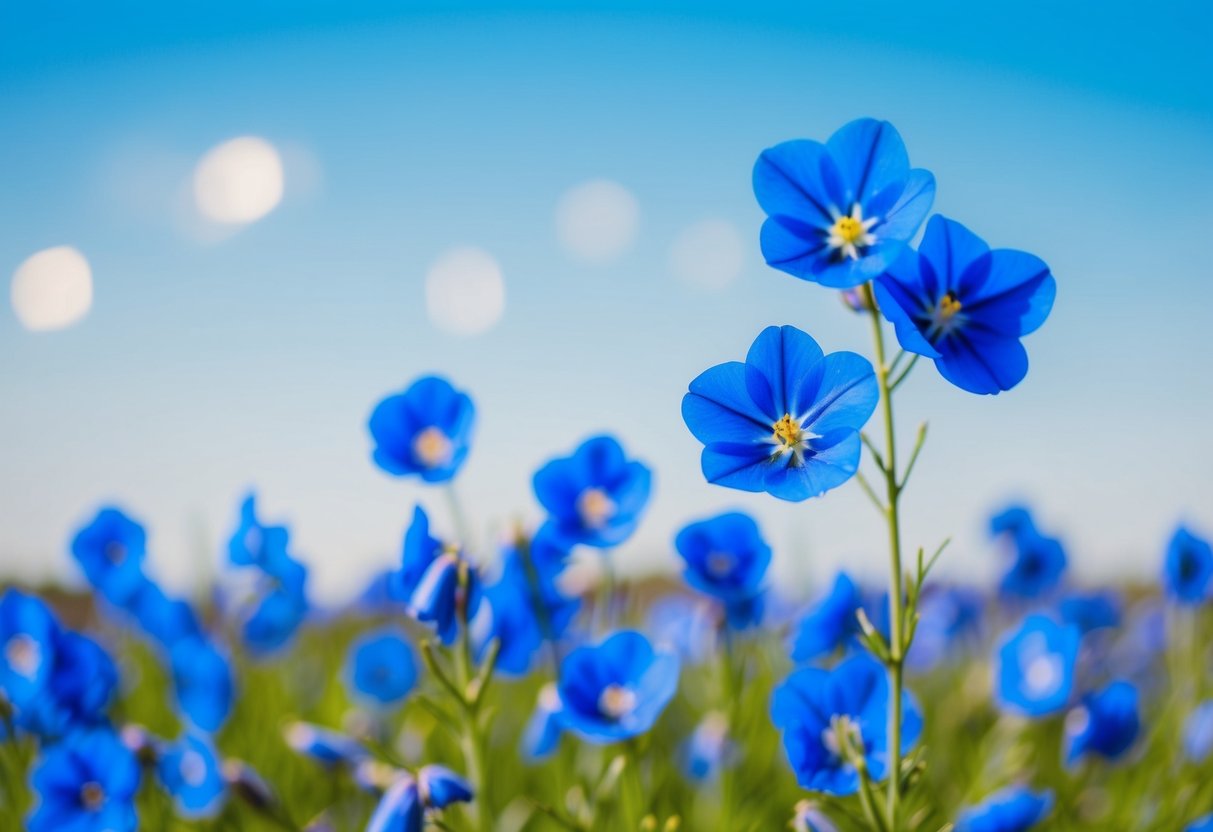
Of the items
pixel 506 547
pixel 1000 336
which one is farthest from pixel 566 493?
pixel 1000 336

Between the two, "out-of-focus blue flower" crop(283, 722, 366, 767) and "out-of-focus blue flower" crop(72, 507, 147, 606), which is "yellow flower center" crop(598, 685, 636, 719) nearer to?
"out-of-focus blue flower" crop(283, 722, 366, 767)

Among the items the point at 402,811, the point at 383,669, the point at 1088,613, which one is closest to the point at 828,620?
the point at 402,811

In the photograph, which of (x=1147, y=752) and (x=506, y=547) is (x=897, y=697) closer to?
(x=506, y=547)

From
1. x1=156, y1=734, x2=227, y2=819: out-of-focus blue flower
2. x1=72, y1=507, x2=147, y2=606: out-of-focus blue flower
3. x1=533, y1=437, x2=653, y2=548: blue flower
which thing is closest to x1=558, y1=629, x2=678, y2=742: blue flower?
x1=533, y1=437, x2=653, y2=548: blue flower

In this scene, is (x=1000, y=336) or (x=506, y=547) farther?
(x=506, y=547)

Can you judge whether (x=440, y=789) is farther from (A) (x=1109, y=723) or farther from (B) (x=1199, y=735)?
(B) (x=1199, y=735)

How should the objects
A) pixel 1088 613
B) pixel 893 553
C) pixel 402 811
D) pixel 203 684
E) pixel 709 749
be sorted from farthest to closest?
pixel 1088 613
pixel 203 684
pixel 709 749
pixel 402 811
pixel 893 553

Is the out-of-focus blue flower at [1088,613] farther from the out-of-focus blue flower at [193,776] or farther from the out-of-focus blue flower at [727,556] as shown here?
the out-of-focus blue flower at [193,776]
